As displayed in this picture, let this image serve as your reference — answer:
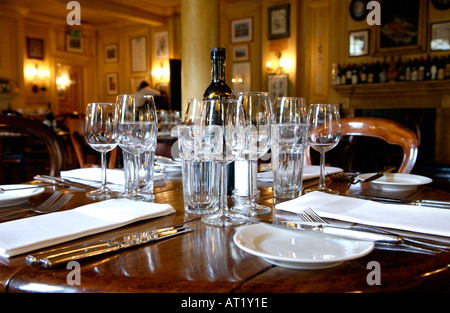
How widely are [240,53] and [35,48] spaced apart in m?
5.31

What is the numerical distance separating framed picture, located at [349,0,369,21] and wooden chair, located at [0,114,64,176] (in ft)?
21.8

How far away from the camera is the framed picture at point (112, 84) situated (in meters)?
11.4

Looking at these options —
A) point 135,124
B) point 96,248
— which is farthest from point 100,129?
point 96,248

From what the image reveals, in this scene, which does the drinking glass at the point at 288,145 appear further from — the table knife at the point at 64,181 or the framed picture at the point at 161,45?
the framed picture at the point at 161,45

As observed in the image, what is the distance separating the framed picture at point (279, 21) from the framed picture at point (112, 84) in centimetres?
502

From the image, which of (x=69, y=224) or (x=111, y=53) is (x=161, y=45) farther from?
(x=69, y=224)

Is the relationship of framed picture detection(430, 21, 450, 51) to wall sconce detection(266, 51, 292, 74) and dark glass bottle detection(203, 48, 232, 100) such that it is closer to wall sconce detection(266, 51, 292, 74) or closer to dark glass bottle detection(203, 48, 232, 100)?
wall sconce detection(266, 51, 292, 74)

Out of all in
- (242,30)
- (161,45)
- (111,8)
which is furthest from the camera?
(161,45)

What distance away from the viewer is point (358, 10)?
23.5 ft

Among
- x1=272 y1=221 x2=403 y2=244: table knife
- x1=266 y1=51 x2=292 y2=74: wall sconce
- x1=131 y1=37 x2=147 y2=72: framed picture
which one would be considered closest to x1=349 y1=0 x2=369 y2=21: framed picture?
x1=266 y1=51 x2=292 y2=74: wall sconce

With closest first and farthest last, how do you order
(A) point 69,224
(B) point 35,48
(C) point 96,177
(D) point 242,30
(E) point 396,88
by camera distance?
(A) point 69,224 → (C) point 96,177 → (E) point 396,88 → (D) point 242,30 → (B) point 35,48

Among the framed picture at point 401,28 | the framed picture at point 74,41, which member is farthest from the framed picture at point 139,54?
the framed picture at point 401,28

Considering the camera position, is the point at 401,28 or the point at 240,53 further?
the point at 240,53

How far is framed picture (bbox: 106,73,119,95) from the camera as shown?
11.4m
